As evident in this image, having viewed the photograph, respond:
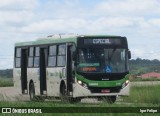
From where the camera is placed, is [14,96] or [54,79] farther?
[14,96]

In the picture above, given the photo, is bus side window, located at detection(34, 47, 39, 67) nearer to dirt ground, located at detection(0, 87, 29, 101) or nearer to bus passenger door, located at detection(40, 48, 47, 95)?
bus passenger door, located at detection(40, 48, 47, 95)

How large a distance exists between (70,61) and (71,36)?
4.57ft

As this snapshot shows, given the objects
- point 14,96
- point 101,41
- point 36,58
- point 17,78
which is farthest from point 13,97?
point 17,78

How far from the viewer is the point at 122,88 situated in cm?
2603

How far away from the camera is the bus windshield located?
2558 cm

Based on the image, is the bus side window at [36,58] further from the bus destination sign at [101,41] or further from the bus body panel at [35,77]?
the bus destination sign at [101,41]

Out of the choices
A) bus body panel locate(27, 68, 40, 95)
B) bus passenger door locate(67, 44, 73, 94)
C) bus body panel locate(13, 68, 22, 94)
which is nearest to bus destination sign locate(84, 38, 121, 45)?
bus passenger door locate(67, 44, 73, 94)

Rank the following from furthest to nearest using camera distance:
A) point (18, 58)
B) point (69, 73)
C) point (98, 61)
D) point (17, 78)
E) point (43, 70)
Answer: point (17, 78), point (18, 58), point (43, 70), point (69, 73), point (98, 61)

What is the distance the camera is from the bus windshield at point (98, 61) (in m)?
25.6

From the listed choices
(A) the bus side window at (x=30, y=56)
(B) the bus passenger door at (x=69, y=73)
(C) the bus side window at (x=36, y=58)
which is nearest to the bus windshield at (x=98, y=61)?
(B) the bus passenger door at (x=69, y=73)

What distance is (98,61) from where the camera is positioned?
25562mm

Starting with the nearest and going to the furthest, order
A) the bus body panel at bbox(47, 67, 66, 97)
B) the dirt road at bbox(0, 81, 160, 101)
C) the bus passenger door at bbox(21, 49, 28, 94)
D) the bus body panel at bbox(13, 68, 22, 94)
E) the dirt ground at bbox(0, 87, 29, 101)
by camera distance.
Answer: the dirt ground at bbox(0, 87, 29, 101) → the dirt road at bbox(0, 81, 160, 101) → the bus body panel at bbox(47, 67, 66, 97) → the bus passenger door at bbox(21, 49, 28, 94) → the bus body panel at bbox(13, 68, 22, 94)

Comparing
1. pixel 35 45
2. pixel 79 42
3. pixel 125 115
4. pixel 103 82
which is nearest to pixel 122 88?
pixel 103 82

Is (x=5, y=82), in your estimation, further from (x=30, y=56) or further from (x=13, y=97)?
(x=13, y=97)
